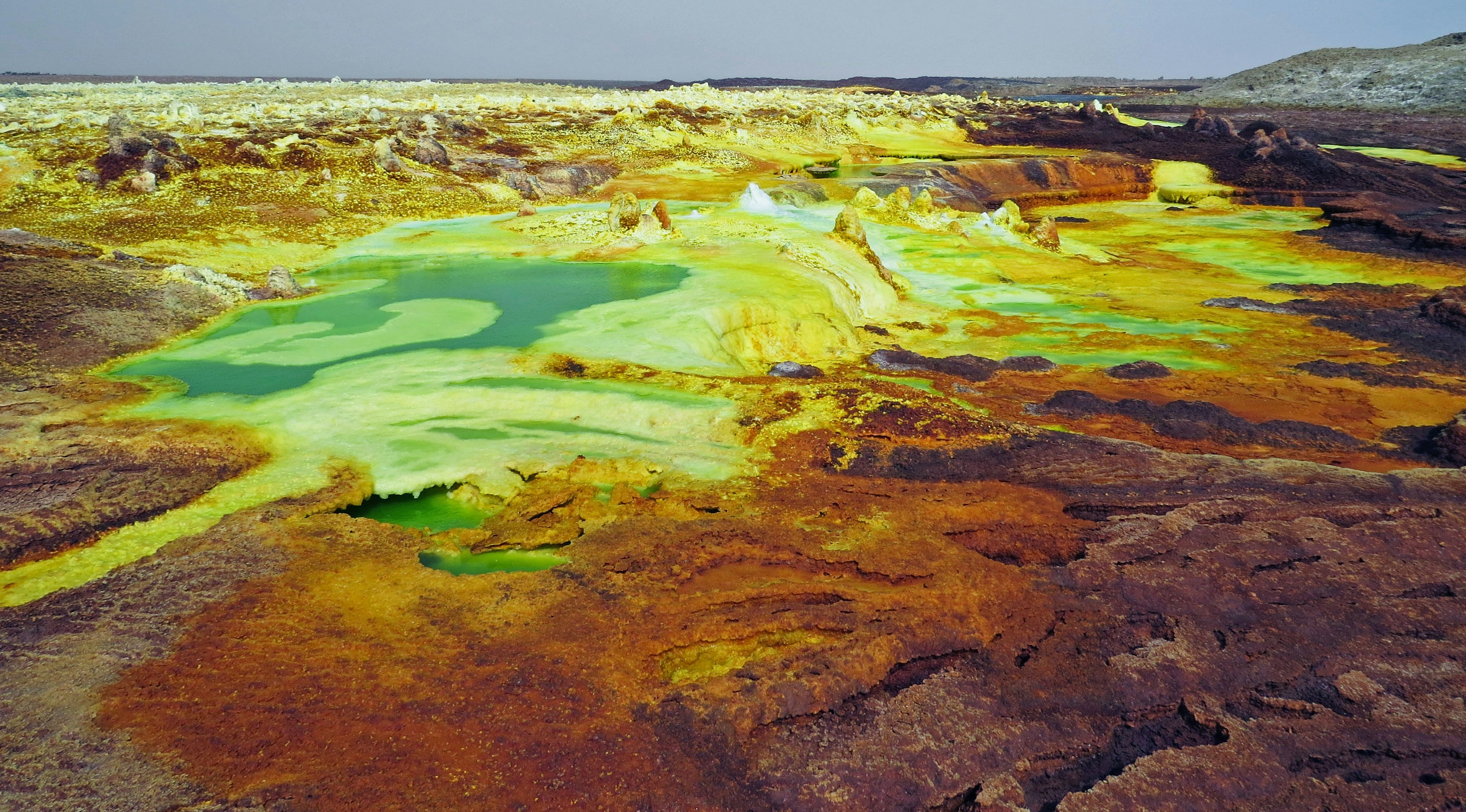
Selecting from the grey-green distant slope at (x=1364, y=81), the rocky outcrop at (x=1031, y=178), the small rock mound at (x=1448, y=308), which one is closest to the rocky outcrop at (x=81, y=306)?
the small rock mound at (x=1448, y=308)

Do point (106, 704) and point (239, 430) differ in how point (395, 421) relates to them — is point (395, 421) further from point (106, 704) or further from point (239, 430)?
point (106, 704)

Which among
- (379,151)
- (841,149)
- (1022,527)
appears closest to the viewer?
(1022,527)

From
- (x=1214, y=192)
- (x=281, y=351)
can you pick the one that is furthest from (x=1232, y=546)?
(x=1214, y=192)

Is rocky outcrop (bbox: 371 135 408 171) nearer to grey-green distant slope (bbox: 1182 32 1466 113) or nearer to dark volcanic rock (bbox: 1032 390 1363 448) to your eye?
dark volcanic rock (bbox: 1032 390 1363 448)

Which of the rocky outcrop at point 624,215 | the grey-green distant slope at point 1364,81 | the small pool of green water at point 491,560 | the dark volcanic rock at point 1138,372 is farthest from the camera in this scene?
the grey-green distant slope at point 1364,81

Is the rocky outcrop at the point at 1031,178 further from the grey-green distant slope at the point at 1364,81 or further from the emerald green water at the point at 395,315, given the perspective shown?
the grey-green distant slope at the point at 1364,81

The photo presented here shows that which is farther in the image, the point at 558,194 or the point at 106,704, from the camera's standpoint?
the point at 558,194

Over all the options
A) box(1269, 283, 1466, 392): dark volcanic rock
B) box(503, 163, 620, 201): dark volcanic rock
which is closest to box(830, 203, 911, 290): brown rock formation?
box(1269, 283, 1466, 392): dark volcanic rock
